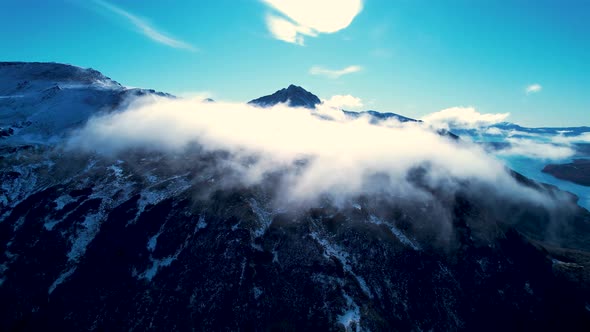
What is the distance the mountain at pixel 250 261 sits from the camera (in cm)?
10194

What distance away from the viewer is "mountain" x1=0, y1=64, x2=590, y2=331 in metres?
102

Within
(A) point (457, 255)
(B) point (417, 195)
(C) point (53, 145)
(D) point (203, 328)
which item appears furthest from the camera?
(C) point (53, 145)

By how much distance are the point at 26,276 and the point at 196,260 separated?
190 ft

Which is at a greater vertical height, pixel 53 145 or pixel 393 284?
pixel 53 145

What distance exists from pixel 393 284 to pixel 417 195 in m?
61.5

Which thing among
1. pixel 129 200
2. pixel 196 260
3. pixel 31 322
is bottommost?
pixel 31 322

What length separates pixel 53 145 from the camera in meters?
179

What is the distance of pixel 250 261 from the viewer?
377ft

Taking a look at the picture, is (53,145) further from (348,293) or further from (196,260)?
(348,293)

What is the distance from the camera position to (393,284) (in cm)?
11662

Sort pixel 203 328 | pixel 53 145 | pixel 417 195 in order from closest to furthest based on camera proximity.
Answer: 1. pixel 203 328
2. pixel 417 195
3. pixel 53 145

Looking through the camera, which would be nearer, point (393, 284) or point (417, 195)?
point (393, 284)

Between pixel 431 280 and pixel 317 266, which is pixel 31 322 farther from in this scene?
pixel 431 280

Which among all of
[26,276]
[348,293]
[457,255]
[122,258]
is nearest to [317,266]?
[348,293]
